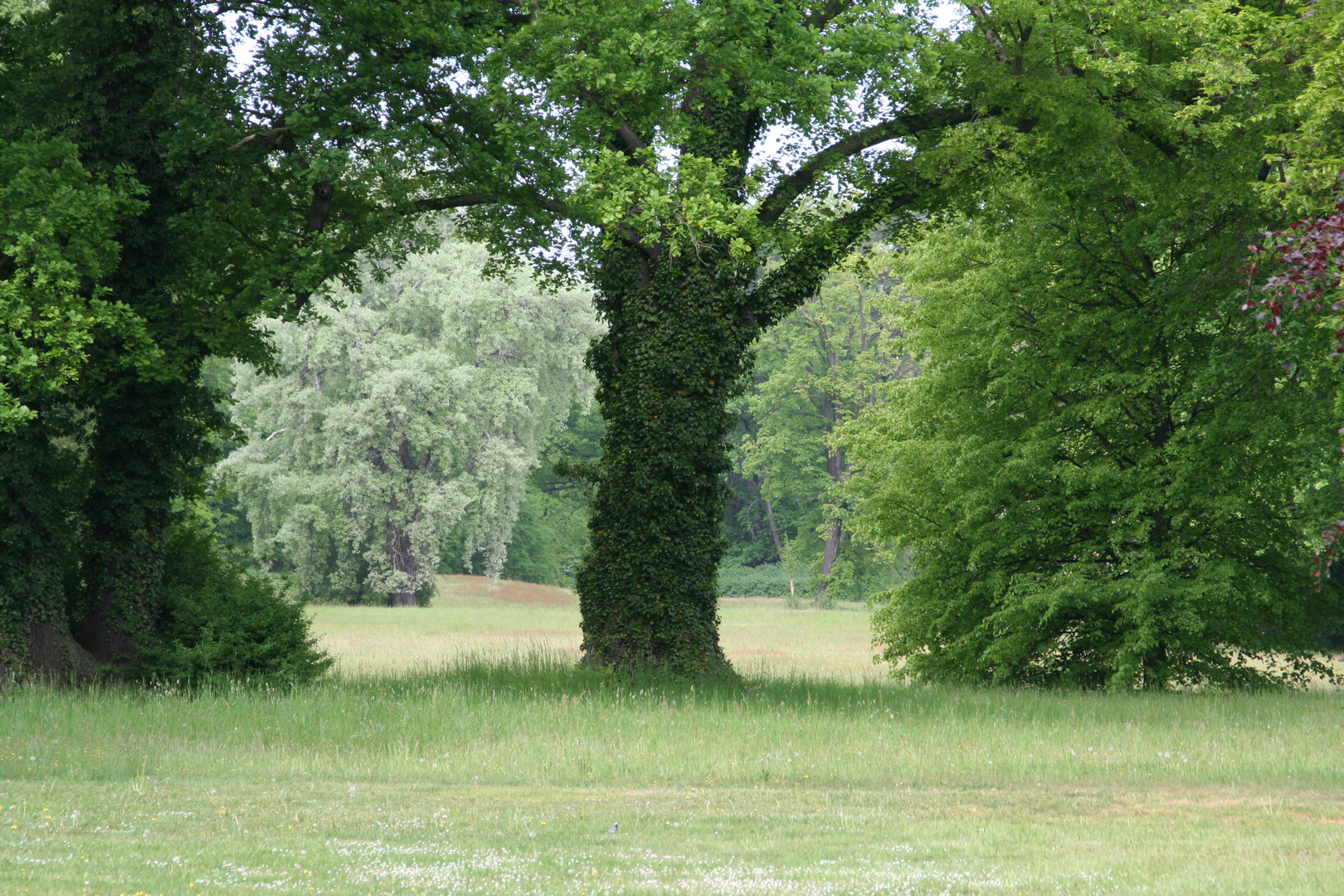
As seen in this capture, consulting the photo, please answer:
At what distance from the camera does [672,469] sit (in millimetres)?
16109

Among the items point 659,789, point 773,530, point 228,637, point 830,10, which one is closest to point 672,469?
point 228,637

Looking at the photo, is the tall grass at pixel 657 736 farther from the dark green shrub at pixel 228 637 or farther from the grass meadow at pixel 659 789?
the dark green shrub at pixel 228 637

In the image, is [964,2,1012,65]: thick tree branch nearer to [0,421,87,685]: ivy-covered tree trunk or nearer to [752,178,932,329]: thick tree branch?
[752,178,932,329]: thick tree branch

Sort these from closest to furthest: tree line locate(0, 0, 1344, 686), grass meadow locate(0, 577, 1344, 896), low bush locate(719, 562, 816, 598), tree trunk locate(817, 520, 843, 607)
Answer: grass meadow locate(0, 577, 1344, 896) < tree line locate(0, 0, 1344, 686) < tree trunk locate(817, 520, 843, 607) < low bush locate(719, 562, 816, 598)

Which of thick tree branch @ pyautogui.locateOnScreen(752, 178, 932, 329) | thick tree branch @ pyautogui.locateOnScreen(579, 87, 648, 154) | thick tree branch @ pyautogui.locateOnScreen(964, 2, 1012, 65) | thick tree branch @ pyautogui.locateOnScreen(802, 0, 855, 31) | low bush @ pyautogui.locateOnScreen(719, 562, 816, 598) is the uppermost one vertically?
thick tree branch @ pyautogui.locateOnScreen(802, 0, 855, 31)

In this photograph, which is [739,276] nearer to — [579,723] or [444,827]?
[579,723]

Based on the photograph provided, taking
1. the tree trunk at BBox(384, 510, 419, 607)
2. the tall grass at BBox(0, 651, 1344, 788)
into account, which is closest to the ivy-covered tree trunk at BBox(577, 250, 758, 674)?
the tall grass at BBox(0, 651, 1344, 788)

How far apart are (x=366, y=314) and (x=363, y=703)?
2941 cm

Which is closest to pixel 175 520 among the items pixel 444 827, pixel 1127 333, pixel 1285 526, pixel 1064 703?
pixel 444 827

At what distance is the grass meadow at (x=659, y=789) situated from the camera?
7070mm

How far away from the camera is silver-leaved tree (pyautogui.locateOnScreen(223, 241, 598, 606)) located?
40938mm

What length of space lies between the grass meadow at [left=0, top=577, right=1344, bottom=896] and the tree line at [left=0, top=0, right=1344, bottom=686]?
6.45 feet

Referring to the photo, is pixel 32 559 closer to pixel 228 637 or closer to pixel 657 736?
pixel 228 637

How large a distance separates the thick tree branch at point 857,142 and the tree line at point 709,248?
0.05 metres
